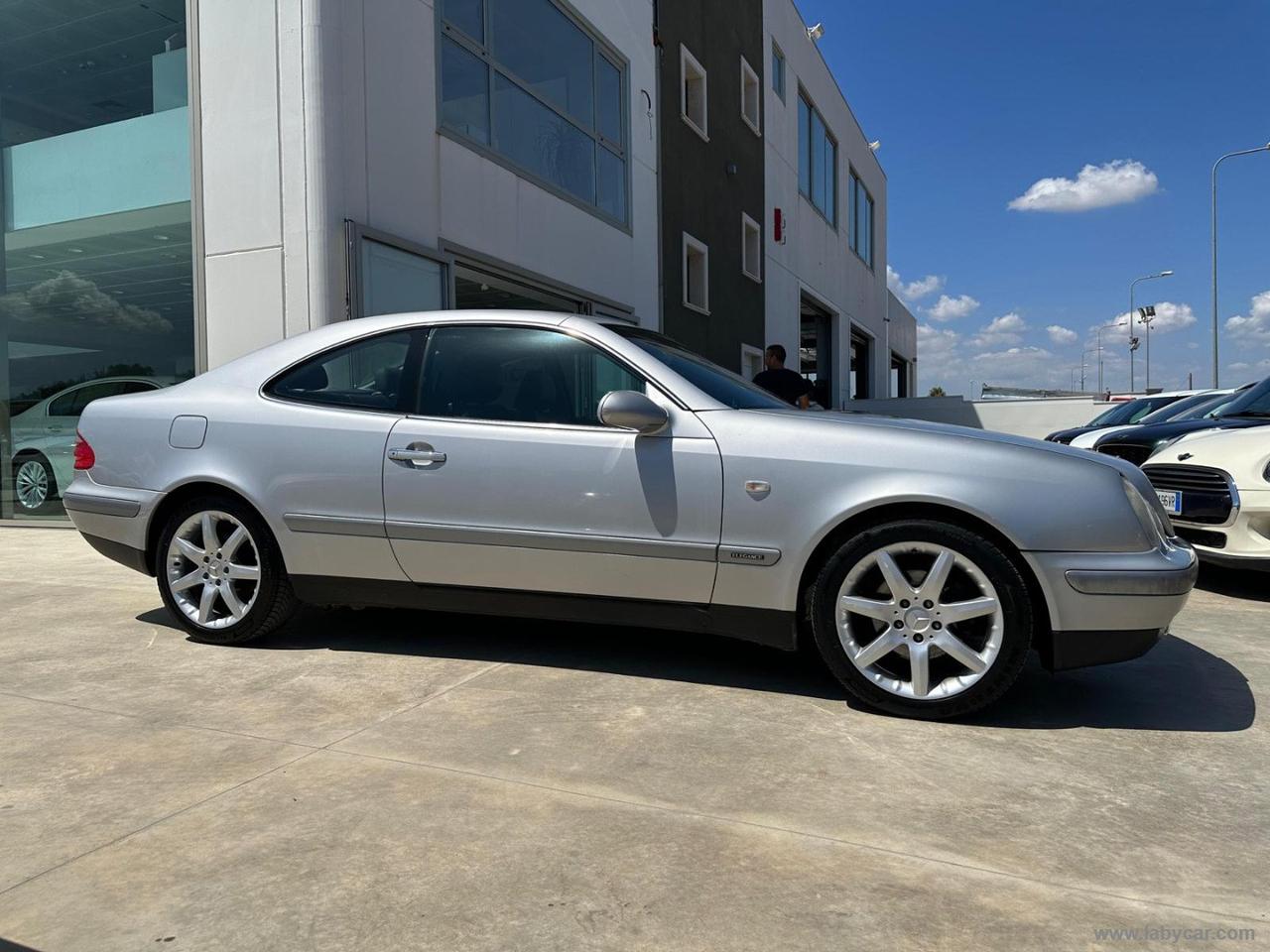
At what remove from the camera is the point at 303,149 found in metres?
6.89

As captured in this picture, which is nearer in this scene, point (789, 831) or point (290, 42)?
point (789, 831)

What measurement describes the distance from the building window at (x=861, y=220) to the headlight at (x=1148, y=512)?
2708cm

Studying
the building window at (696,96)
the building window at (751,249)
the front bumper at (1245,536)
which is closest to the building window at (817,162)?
the building window at (751,249)

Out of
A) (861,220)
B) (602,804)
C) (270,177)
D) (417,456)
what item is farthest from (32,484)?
(861,220)

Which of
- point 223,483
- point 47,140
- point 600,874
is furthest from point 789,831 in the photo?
point 47,140

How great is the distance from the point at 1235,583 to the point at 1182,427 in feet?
4.31

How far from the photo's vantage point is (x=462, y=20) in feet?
28.8

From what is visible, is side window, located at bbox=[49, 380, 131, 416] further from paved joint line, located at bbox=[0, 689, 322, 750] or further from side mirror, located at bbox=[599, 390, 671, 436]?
side mirror, located at bbox=[599, 390, 671, 436]

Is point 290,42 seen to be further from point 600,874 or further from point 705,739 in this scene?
point 600,874

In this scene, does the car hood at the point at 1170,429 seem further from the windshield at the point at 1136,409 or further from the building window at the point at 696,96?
the building window at the point at 696,96

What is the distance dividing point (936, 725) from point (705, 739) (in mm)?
804

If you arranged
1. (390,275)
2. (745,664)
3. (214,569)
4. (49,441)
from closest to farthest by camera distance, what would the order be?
(745,664) → (214,569) → (390,275) → (49,441)

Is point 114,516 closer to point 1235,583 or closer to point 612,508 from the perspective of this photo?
point 612,508

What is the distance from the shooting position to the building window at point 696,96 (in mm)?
15297
